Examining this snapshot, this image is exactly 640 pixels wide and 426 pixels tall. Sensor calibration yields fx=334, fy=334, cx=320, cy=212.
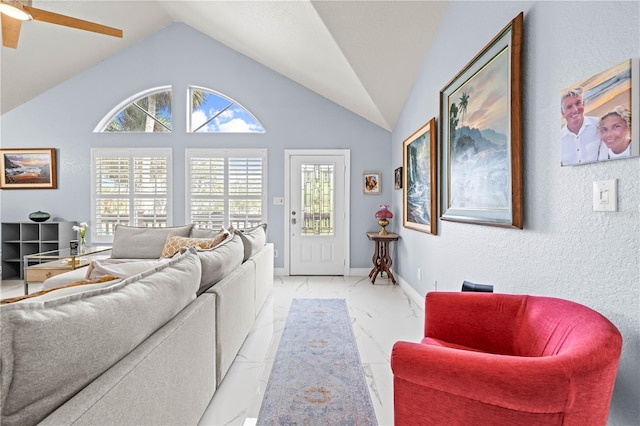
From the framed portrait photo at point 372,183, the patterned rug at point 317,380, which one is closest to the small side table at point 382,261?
the framed portrait photo at point 372,183

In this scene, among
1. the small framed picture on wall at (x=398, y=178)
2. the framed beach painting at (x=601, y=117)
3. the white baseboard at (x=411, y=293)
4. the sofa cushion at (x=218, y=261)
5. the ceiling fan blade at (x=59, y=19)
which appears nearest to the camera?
the framed beach painting at (x=601, y=117)

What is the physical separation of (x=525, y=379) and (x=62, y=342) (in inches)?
45.4

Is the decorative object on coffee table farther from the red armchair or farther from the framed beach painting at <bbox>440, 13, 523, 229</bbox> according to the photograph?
the red armchair

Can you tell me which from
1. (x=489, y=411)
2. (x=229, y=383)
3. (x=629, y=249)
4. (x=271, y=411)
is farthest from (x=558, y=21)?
(x=229, y=383)

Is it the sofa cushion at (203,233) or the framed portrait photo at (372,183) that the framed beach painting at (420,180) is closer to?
the framed portrait photo at (372,183)

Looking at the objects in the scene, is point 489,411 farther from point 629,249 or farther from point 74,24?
point 74,24

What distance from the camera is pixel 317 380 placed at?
204 cm

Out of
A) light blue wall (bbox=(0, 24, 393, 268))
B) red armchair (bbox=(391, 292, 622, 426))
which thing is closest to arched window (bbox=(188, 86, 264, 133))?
light blue wall (bbox=(0, 24, 393, 268))

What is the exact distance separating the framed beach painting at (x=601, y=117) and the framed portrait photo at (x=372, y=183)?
359cm

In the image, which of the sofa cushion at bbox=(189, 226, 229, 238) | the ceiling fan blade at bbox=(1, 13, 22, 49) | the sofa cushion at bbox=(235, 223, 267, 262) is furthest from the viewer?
the sofa cushion at bbox=(189, 226, 229, 238)

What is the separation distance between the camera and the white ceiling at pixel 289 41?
2.95 metres

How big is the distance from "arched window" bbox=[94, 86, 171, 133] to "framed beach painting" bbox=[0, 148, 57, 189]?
946 mm

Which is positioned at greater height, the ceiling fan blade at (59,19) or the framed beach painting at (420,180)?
the ceiling fan blade at (59,19)

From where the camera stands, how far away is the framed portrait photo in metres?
5.02
